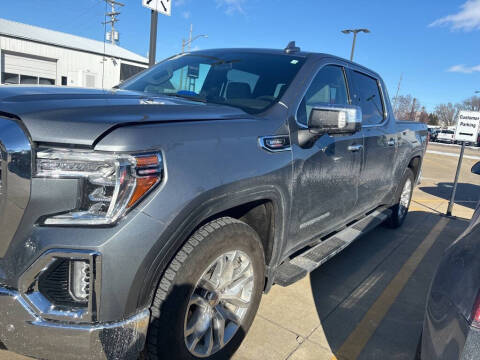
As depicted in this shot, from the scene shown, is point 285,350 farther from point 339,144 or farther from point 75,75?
point 75,75

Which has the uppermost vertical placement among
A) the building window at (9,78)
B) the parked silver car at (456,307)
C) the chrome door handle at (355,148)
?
the building window at (9,78)

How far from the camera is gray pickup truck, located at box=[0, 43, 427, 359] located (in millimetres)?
1488

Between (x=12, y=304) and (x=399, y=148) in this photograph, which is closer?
(x=12, y=304)

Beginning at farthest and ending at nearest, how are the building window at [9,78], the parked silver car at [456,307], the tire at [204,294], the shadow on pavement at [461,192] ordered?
the building window at [9,78] < the shadow on pavement at [461,192] < the tire at [204,294] < the parked silver car at [456,307]

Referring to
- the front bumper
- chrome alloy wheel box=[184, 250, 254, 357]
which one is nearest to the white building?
chrome alloy wheel box=[184, 250, 254, 357]

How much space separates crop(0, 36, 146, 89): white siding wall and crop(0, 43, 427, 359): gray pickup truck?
2292 centimetres

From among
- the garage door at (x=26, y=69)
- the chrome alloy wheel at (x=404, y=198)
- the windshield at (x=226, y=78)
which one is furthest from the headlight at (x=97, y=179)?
the garage door at (x=26, y=69)

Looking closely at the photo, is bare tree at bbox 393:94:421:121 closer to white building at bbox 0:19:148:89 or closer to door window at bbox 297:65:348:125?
white building at bbox 0:19:148:89

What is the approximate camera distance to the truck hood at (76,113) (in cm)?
151

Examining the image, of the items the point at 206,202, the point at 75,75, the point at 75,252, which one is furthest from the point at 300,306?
the point at 75,75

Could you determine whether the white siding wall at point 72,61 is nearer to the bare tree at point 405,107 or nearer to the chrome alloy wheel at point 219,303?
the chrome alloy wheel at point 219,303

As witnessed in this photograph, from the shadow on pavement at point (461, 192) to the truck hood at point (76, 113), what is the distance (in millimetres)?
8331

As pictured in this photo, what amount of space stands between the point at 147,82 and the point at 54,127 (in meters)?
1.84

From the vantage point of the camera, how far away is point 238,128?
2064 millimetres
